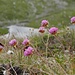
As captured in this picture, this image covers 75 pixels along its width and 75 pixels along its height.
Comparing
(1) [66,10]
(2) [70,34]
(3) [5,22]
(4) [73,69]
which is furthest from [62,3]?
(4) [73,69]

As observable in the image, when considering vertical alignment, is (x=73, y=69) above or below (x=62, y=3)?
below

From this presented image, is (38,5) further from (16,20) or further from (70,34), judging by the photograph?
(70,34)

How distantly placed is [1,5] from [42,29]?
202ft

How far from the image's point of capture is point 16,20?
2372 inches

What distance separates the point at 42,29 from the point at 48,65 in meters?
0.50

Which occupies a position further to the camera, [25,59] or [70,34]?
[70,34]

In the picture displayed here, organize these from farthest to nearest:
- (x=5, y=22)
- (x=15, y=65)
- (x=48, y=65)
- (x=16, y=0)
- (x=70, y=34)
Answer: (x=16, y=0), (x=5, y=22), (x=70, y=34), (x=15, y=65), (x=48, y=65)

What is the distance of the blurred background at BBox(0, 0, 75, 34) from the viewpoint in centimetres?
5816

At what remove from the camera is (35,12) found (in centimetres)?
6372

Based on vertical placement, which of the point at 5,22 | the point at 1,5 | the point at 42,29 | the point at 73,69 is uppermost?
the point at 1,5

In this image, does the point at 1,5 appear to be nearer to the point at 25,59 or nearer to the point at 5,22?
the point at 5,22

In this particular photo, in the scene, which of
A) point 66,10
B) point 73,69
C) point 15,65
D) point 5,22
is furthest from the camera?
point 66,10

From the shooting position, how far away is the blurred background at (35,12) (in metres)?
58.2

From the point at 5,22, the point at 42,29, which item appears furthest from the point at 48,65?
the point at 5,22
